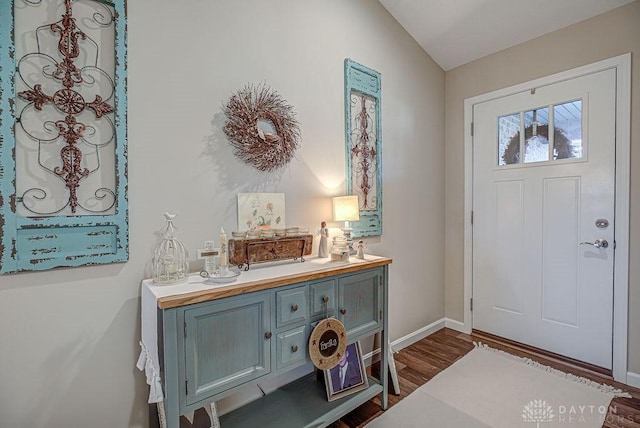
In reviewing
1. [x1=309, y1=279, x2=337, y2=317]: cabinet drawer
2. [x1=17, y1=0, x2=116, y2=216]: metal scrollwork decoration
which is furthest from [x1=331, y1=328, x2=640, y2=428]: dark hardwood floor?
[x1=17, y1=0, x2=116, y2=216]: metal scrollwork decoration

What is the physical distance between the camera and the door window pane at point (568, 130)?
244 centimetres

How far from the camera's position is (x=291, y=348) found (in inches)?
59.9

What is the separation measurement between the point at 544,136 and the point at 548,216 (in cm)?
67

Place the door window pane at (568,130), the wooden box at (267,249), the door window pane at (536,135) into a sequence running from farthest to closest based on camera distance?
1. the door window pane at (536,135)
2. the door window pane at (568,130)
3. the wooden box at (267,249)

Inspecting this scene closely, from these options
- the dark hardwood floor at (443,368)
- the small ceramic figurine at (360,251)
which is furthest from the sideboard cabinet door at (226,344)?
the small ceramic figurine at (360,251)

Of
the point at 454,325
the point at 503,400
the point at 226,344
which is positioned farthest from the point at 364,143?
the point at 454,325

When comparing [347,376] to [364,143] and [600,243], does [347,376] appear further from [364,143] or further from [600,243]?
[600,243]

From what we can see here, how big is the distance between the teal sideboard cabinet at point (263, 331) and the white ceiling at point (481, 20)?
6.98 ft

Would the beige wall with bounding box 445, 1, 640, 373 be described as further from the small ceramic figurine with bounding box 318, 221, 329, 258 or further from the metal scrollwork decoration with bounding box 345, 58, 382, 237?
the small ceramic figurine with bounding box 318, 221, 329, 258

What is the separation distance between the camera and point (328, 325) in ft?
5.33

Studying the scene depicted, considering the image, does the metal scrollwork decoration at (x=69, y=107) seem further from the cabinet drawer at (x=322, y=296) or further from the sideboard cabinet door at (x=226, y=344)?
the cabinet drawer at (x=322, y=296)

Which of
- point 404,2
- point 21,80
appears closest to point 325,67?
point 404,2

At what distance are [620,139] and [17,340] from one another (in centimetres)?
364

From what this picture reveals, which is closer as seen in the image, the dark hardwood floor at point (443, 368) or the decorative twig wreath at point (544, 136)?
the dark hardwood floor at point (443, 368)
